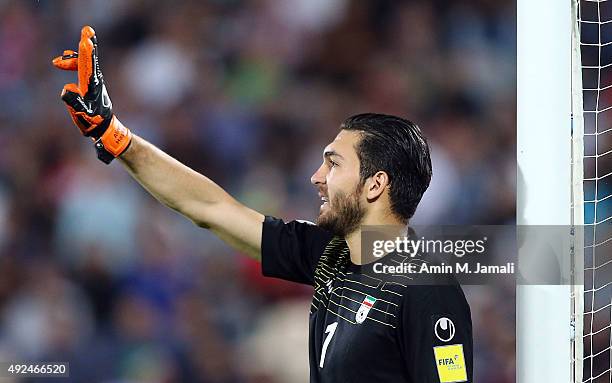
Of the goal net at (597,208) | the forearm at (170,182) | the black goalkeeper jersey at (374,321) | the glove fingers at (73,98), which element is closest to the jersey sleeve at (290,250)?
the black goalkeeper jersey at (374,321)

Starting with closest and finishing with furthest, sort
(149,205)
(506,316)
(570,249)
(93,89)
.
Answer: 1. (570,249)
2. (93,89)
3. (506,316)
4. (149,205)

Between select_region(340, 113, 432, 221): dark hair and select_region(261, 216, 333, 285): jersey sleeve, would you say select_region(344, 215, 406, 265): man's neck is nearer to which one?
select_region(340, 113, 432, 221): dark hair

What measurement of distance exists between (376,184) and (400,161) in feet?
0.26

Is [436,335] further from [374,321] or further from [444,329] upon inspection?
[374,321]

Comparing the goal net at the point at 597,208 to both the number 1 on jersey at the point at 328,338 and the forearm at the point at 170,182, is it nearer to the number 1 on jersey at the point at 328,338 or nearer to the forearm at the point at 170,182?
the number 1 on jersey at the point at 328,338

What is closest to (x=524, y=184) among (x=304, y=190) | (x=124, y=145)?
(x=124, y=145)

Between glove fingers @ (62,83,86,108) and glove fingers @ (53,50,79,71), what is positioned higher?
glove fingers @ (53,50,79,71)

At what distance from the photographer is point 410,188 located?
2223 mm

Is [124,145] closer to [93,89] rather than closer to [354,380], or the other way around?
→ [93,89]

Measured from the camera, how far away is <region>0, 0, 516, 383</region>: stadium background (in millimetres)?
4168

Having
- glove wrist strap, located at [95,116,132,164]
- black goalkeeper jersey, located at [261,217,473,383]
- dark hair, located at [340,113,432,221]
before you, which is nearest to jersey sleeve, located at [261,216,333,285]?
black goalkeeper jersey, located at [261,217,473,383]

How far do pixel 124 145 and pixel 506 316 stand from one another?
231cm

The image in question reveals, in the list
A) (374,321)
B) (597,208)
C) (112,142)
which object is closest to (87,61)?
(112,142)

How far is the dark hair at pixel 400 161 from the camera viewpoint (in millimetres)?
2213
